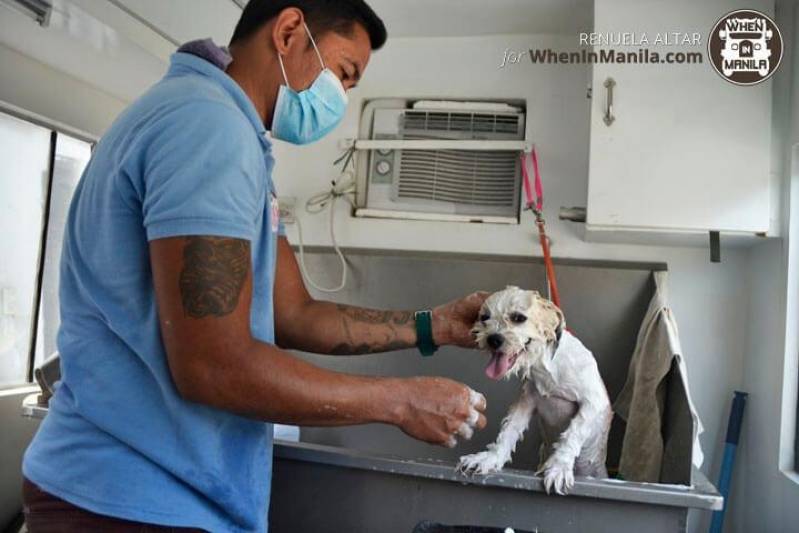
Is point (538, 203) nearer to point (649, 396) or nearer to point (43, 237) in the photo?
point (649, 396)

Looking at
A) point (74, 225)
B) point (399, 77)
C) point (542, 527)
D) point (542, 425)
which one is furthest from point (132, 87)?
point (542, 527)

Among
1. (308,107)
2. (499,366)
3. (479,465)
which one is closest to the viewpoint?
(308,107)

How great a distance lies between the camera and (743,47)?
1571 mm

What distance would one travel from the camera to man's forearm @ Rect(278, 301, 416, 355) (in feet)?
3.77

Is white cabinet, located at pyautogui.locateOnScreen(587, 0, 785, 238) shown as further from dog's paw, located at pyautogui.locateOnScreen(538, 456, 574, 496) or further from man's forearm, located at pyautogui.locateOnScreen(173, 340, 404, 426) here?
man's forearm, located at pyautogui.locateOnScreen(173, 340, 404, 426)

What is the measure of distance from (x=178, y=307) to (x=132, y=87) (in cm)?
184

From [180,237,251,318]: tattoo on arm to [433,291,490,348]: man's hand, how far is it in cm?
65

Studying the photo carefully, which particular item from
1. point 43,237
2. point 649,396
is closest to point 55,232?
point 43,237

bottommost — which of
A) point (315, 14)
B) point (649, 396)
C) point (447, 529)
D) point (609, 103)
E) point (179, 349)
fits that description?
point (447, 529)

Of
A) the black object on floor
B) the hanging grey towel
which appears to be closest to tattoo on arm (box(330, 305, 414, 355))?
the black object on floor

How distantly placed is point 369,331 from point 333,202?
953 mm

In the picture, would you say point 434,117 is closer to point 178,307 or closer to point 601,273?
point 601,273

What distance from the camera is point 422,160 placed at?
2.02 m

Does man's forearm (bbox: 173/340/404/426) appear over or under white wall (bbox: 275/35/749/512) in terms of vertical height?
under
